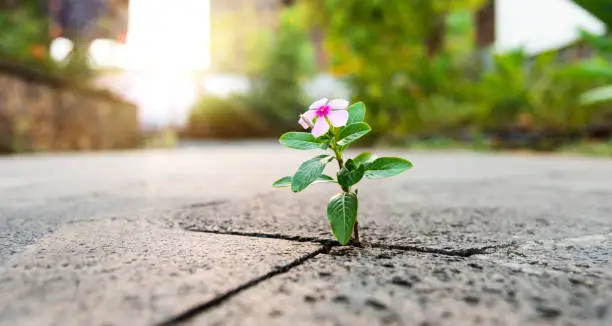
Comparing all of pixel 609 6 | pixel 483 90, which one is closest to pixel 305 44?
pixel 483 90

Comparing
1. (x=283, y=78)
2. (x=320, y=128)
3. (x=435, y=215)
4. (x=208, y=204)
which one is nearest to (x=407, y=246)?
(x=320, y=128)

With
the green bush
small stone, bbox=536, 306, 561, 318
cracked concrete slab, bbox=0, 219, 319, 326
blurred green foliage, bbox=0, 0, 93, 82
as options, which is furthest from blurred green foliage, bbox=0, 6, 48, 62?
the green bush

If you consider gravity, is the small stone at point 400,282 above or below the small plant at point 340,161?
below

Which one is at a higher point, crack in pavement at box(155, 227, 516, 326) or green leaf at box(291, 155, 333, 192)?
green leaf at box(291, 155, 333, 192)

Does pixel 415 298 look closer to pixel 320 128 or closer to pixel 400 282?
pixel 400 282

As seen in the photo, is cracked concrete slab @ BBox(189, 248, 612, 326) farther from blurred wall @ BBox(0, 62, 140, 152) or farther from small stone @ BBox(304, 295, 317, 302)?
blurred wall @ BBox(0, 62, 140, 152)

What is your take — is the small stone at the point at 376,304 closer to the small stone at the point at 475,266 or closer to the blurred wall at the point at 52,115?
the small stone at the point at 475,266

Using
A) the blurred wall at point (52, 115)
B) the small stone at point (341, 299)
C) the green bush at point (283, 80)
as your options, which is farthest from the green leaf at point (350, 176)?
the green bush at point (283, 80)
